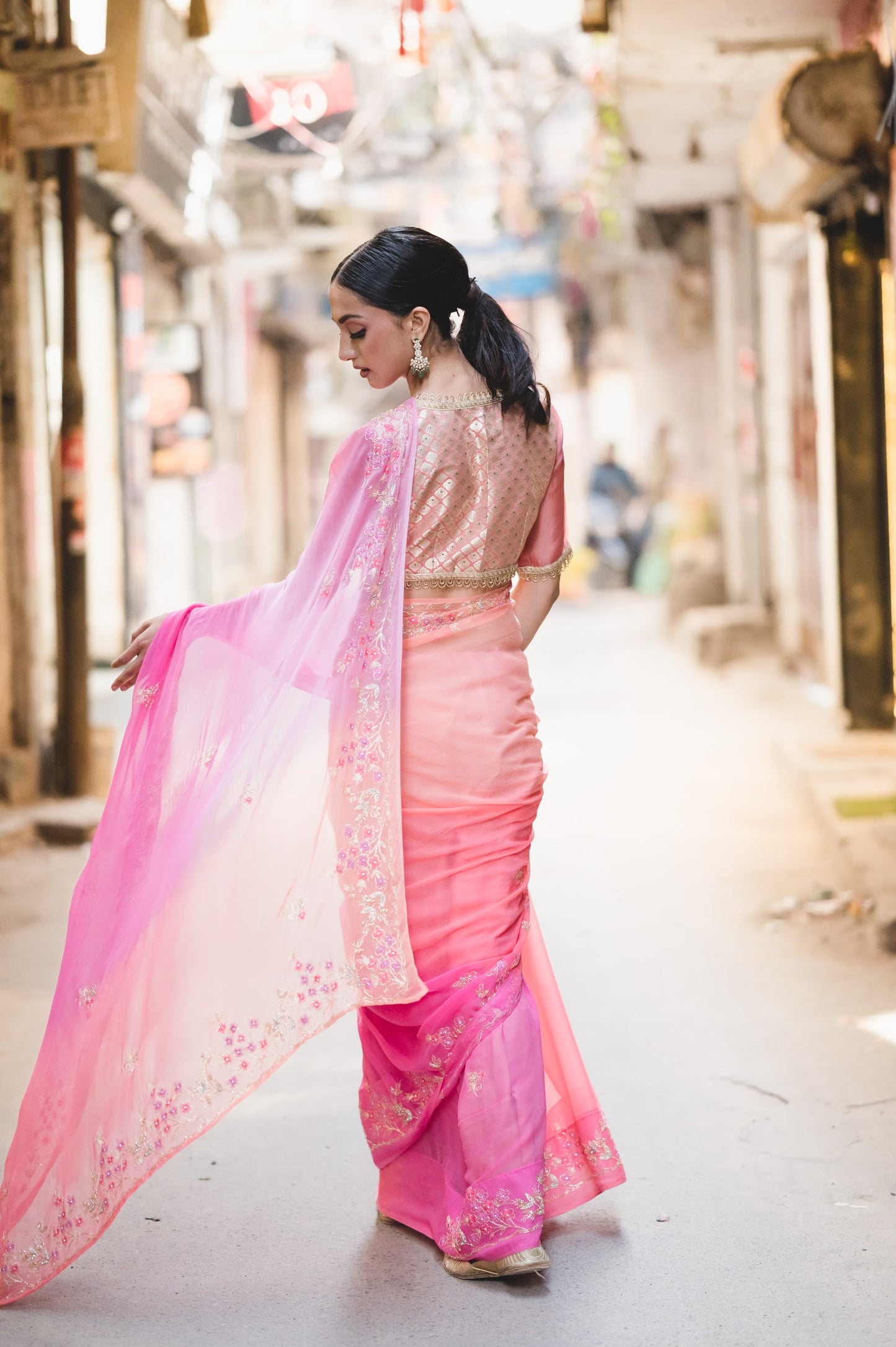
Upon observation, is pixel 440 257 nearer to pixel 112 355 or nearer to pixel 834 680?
Answer: pixel 834 680

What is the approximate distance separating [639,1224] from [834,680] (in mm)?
7339

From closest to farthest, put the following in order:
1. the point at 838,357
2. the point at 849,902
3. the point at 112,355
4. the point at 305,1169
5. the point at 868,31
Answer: the point at 305,1169 → the point at 849,902 → the point at 868,31 → the point at 838,357 → the point at 112,355

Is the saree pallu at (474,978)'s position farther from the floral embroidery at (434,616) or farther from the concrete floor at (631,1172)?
the concrete floor at (631,1172)

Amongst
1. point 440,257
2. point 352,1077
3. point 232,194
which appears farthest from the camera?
point 232,194

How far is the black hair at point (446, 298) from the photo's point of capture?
107 inches

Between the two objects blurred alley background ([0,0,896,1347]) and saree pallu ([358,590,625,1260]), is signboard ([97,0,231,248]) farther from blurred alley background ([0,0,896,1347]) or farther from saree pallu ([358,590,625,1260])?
saree pallu ([358,590,625,1260])

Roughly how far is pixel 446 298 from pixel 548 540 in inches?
20.3

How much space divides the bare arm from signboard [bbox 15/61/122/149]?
4.81m

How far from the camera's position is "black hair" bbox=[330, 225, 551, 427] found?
107 inches

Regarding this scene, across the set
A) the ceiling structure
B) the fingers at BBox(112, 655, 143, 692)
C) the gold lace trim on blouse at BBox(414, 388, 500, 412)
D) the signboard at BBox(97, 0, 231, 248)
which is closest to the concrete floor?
the fingers at BBox(112, 655, 143, 692)

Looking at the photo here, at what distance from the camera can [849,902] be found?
529 cm

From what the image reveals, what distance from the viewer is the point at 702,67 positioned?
9.80 meters

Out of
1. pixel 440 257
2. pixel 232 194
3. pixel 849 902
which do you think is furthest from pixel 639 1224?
pixel 232 194

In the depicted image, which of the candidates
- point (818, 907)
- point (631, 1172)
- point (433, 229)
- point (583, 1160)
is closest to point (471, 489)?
point (583, 1160)
